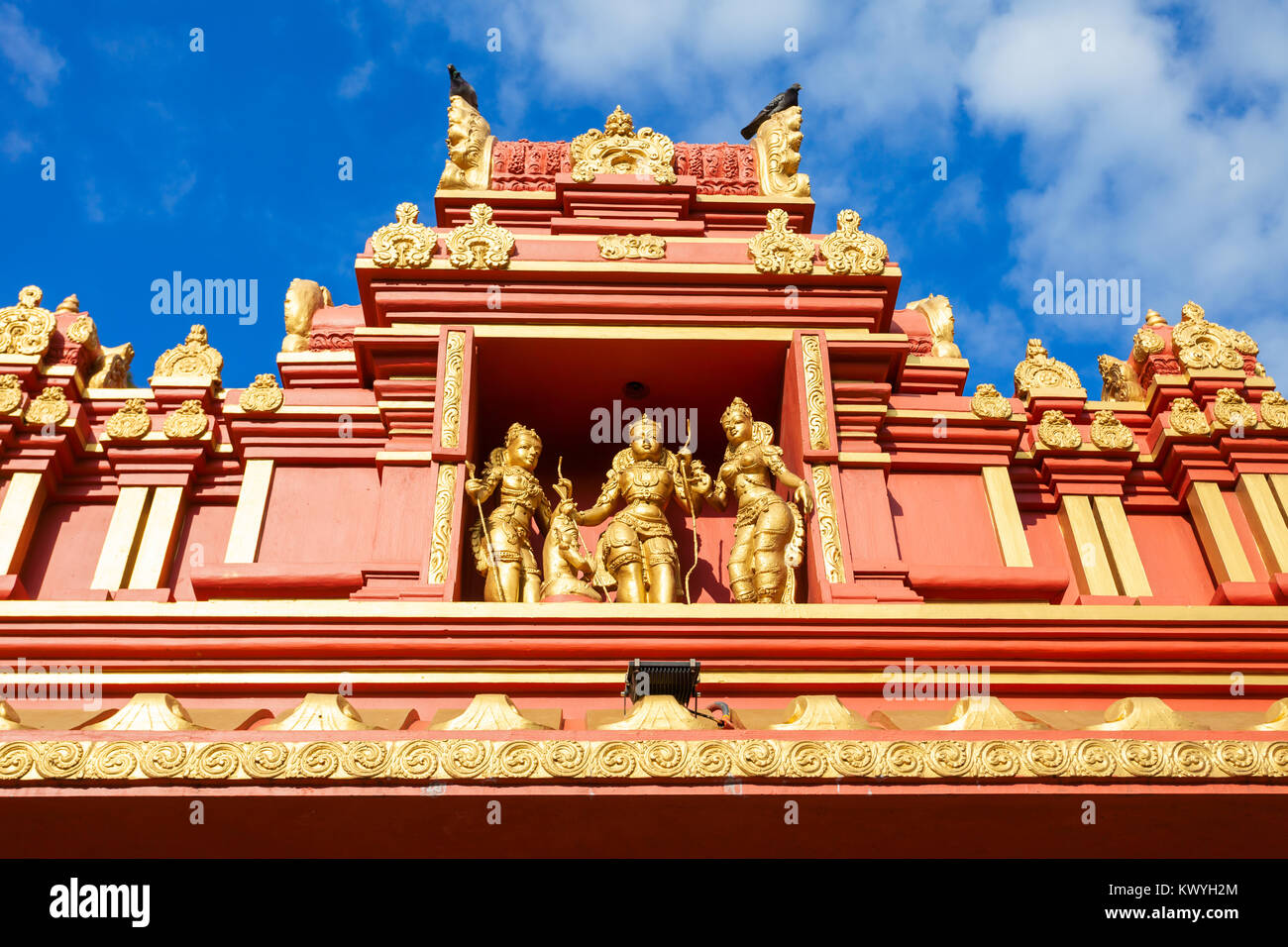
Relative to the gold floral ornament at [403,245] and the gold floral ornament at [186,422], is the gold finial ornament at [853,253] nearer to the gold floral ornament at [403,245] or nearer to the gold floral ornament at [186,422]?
the gold floral ornament at [403,245]

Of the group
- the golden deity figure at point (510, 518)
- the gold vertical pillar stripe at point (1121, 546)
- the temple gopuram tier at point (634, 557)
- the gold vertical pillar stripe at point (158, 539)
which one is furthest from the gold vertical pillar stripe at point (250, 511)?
the gold vertical pillar stripe at point (1121, 546)

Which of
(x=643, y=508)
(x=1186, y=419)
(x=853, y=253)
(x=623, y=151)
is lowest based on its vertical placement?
(x=643, y=508)

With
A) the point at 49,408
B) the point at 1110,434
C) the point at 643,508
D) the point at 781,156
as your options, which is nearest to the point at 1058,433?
the point at 1110,434

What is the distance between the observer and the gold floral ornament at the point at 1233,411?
28.3 ft

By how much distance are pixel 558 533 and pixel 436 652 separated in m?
1.83

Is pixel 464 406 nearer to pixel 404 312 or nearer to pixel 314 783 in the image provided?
pixel 404 312

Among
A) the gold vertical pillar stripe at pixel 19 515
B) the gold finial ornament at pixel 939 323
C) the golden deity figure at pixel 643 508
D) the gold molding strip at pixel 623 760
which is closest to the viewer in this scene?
the gold molding strip at pixel 623 760

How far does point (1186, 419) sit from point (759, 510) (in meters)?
3.13

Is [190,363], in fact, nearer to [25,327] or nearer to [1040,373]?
[25,327]

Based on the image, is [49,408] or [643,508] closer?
[643,508]

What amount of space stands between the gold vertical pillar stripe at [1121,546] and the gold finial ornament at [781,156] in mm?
3393

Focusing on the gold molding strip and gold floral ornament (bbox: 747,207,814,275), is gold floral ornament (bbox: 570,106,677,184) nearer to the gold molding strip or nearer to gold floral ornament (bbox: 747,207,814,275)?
gold floral ornament (bbox: 747,207,814,275)

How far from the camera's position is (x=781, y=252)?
885 centimetres
